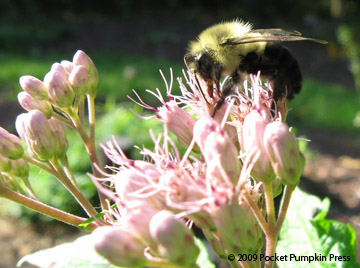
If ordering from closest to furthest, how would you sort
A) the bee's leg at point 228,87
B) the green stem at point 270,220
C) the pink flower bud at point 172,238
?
the pink flower bud at point 172,238, the green stem at point 270,220, the bee's leg at point 228,87

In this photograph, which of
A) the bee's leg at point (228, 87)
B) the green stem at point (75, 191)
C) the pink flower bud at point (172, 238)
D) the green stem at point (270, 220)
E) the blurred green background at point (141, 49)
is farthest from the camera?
the blurred green background at point (141, 49)

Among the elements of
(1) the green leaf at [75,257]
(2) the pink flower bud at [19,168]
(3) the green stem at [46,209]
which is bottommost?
(1) the green leaf at [75,257]

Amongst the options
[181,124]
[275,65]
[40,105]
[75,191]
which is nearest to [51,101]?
[40,105]

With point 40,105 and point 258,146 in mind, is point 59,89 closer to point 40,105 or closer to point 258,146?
point 40,105

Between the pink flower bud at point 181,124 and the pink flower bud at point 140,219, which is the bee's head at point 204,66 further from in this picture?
the pink flower bud at point 140,219

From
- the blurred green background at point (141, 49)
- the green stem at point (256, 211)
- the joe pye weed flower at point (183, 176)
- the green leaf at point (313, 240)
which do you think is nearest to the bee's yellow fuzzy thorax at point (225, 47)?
the joe pye weed flower at point (183, 176)

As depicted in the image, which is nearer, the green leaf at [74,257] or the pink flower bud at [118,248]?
the pink flower bud at [118,248]

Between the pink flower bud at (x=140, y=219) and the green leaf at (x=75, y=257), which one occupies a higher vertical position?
the pink flower bud at (x=140, y=219)

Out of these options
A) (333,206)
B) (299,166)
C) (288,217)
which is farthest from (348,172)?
(299,166)

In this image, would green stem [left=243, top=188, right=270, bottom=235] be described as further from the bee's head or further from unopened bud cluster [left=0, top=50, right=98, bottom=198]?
unopened bud cluster [left=0, top=50, right=98, bottom=198]
